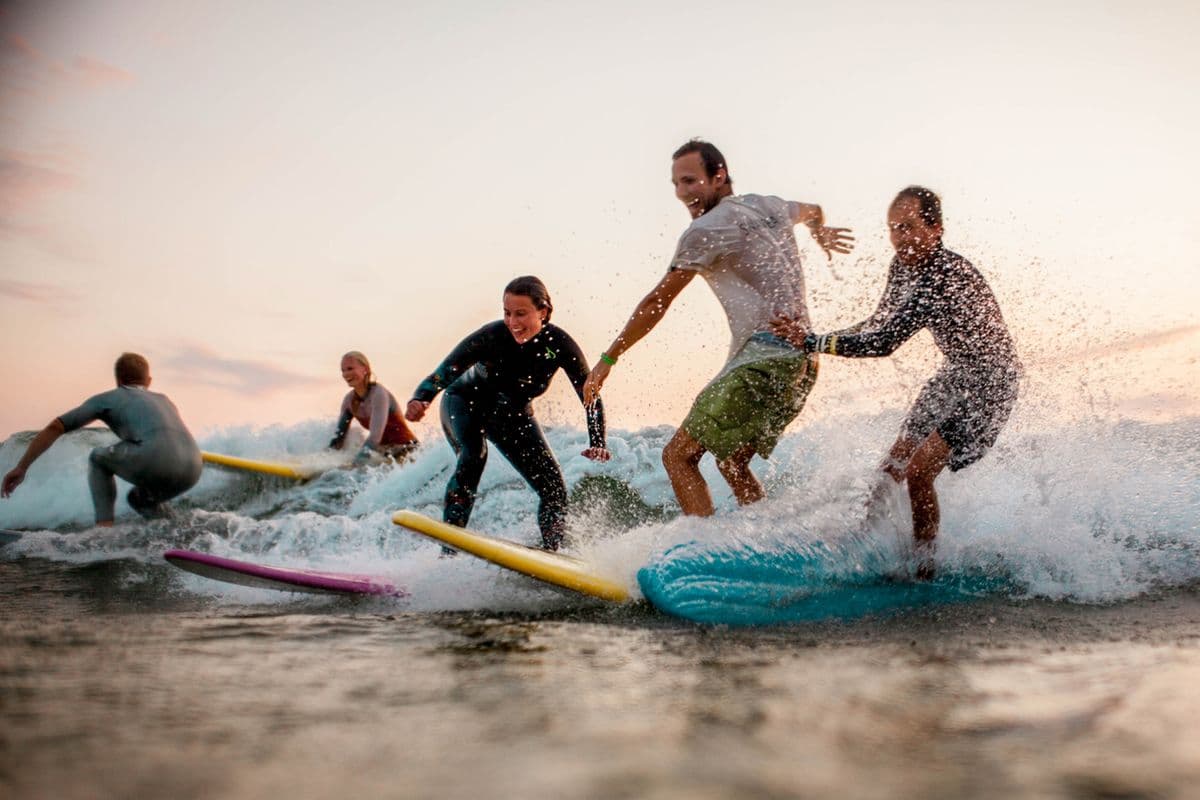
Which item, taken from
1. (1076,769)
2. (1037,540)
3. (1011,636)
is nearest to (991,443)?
(1037,540)

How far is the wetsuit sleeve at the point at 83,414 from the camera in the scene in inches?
247

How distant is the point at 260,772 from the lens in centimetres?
143

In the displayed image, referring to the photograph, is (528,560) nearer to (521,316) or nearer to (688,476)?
(688,476)

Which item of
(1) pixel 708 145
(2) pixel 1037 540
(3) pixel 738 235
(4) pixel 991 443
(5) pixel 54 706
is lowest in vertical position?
(5) pixel 54 706

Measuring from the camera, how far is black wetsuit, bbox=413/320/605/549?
500 centimetres

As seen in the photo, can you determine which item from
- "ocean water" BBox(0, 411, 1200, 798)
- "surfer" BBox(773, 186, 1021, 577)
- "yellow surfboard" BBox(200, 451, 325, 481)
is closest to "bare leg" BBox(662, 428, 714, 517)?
"ocean water" BBox(0, 411, 1200, 798)

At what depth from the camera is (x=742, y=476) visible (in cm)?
408

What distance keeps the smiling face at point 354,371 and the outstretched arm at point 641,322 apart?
19.1 ft

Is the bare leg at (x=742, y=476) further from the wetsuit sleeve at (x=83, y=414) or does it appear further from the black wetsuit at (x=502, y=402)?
the wetsuit sleeve at (x=83, y=414)

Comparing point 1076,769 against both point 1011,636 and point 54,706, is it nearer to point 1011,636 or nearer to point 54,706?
point 1011,636

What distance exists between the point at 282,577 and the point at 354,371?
216 inches

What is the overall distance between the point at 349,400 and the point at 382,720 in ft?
27.2

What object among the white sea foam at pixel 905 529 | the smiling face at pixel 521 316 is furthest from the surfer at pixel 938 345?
the smiling face at pixel 521 316

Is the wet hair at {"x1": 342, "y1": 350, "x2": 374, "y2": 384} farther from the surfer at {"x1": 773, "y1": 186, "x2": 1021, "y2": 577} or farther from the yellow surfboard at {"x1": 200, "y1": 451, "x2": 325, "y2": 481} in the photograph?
the surfer at {"x1": 773, "y1": 186, "x2": 1021, "y2": 577}
